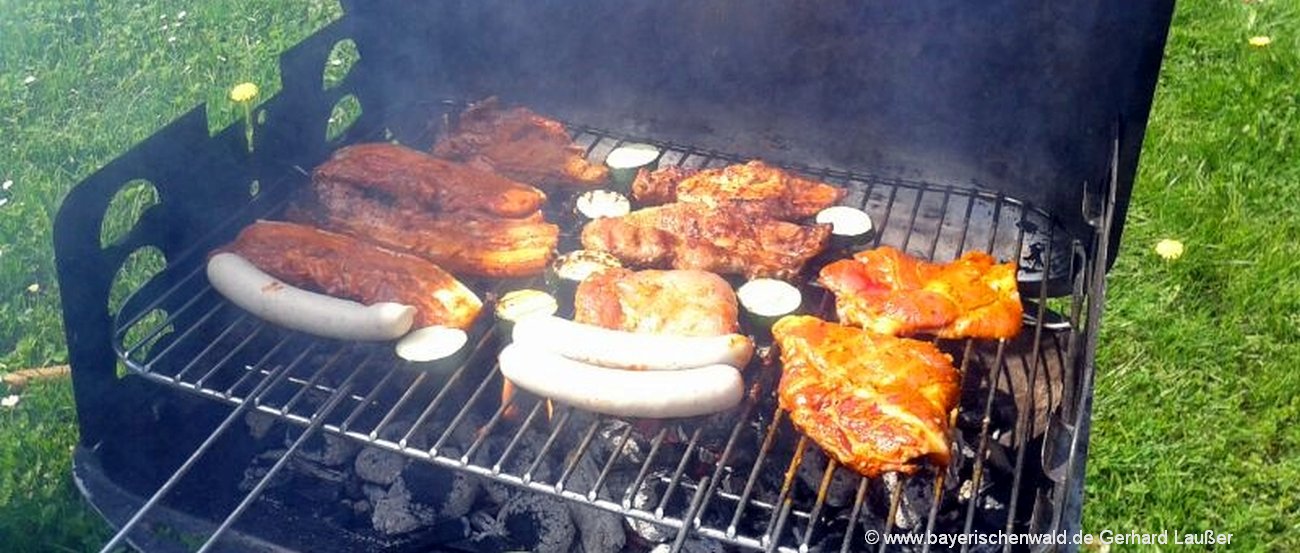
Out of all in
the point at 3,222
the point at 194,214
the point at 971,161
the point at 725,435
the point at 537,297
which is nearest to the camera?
the point at 725,435

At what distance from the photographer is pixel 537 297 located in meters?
3.36

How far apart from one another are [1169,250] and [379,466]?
339 cm

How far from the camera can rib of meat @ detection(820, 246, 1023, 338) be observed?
3150mm

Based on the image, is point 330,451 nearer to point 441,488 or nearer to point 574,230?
point 441,488

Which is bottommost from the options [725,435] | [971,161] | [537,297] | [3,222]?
[3,222]

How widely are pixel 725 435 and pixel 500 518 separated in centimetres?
73

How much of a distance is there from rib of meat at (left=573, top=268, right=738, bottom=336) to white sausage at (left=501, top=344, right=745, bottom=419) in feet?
1.06

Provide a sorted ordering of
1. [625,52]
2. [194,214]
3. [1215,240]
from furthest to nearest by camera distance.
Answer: [1215,240] < [625,52] < [194,214]

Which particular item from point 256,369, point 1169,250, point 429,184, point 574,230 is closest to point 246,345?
point 256,369

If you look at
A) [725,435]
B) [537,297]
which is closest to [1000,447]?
[725,435]

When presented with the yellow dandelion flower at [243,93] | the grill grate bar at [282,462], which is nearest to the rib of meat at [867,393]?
the grill grate bar at [282,462]

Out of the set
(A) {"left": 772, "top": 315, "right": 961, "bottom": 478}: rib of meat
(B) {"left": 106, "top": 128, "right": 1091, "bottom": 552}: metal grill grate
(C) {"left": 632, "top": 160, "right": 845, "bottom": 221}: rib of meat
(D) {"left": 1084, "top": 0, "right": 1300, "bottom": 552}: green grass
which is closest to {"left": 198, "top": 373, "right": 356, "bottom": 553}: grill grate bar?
(B) {"left": 106, "top": 128, "right": 1091, "bottom": 552}: metal grill grate

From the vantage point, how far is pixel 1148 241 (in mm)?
4832

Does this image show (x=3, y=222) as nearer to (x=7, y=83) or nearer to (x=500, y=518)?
(x=7, y=83)
